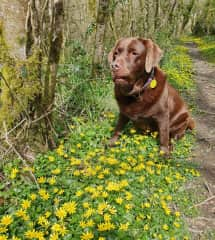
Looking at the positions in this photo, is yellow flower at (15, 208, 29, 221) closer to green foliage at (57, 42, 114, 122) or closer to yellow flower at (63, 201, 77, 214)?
yellow flower at (63, 201, 77, 214)

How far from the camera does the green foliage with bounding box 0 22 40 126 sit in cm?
289

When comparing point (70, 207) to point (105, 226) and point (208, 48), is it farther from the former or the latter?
A: point (208, 48)

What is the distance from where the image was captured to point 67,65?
5.03 meters

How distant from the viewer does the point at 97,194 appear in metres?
2.52

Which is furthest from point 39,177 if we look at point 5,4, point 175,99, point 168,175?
point 175,99

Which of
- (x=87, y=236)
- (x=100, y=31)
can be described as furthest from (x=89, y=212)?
(x=100, y=31)

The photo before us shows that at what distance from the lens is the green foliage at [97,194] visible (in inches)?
88.9

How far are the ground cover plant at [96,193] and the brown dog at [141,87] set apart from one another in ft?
0.80

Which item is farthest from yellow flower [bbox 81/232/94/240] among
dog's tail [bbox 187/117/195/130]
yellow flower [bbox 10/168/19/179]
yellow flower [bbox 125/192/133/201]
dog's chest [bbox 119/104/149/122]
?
dog's tail [bbox 187/117/195/130]

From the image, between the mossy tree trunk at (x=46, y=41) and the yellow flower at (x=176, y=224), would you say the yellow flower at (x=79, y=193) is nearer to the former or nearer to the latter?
the yellow flower at (x=176, y=224)

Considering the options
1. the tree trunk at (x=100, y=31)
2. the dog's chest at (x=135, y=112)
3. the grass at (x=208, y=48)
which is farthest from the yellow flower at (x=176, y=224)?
the grass at (x=208, y=48)

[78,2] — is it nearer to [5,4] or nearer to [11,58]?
[5,4]

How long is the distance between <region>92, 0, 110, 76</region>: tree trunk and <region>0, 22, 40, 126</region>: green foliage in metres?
2.42

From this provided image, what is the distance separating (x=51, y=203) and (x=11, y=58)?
1301mm
